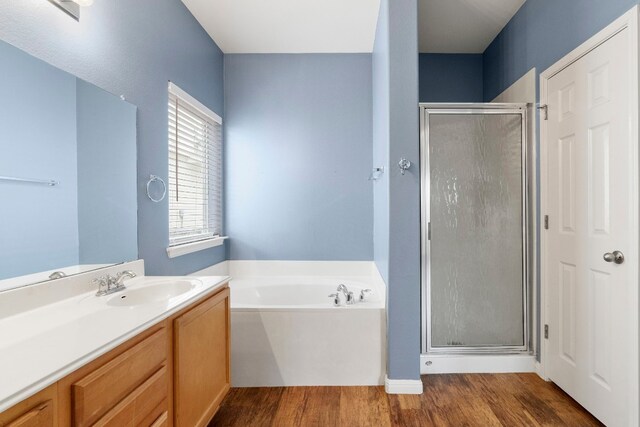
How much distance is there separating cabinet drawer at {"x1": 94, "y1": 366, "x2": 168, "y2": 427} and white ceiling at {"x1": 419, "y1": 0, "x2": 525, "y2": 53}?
2.94 meters

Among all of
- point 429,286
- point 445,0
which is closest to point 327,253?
point 429,286

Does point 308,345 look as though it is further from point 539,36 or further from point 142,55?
point 539,36

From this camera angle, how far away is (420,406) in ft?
6.40

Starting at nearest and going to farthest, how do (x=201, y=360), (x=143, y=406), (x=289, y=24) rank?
(x=143, y=406) < (x=201, y=360) < (x=289, y=24)

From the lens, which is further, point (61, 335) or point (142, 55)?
point (142, 55)

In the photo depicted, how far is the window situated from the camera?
2375 mm

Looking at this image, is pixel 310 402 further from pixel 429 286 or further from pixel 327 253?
pixel 327 253

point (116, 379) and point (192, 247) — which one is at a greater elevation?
point (192, 247)

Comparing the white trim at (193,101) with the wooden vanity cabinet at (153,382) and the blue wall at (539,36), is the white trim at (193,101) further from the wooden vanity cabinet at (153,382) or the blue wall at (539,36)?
the blue wall at (539,36)

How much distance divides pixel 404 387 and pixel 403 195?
1.24 meters

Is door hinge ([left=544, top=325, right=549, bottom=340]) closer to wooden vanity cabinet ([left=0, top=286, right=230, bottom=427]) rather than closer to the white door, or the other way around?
the white door

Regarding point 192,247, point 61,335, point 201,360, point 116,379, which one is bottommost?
point 201,360

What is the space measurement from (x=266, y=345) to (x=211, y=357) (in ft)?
2.06

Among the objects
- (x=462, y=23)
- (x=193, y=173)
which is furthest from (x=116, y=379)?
(x=462, y=23)
